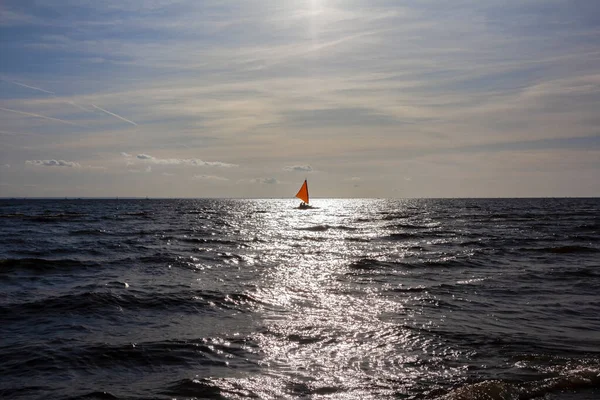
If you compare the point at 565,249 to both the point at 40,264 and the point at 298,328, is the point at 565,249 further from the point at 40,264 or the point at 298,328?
the point at 40,264

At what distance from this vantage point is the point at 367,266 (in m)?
21.9

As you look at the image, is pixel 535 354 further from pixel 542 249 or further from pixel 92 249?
pixel 92 249

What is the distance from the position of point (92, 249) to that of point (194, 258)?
7.71 m

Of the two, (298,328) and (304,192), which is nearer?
(298,328)

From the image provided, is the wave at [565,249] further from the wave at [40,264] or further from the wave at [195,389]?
the wave at [195,389]

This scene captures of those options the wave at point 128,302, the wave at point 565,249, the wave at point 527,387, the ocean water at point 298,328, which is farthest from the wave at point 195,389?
the wave at point 565,249

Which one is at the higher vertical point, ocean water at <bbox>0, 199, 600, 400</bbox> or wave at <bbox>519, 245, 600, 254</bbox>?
wave at <bbox>519, 245, 600, 254</bbox>

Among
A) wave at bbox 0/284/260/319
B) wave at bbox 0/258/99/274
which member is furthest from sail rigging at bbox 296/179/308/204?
wave at bbox 0/284/260/319

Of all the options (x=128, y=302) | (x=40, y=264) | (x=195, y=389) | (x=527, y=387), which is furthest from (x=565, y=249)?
(x=40, y=264)

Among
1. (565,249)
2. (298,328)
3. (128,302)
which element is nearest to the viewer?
(298,328)

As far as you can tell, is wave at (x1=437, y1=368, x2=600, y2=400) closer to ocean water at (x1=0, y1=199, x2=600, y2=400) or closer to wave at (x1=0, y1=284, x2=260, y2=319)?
ocean water at (x1=0, y1=199, x2=600, y2=400)

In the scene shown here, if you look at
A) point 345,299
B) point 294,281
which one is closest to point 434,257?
point 294,281

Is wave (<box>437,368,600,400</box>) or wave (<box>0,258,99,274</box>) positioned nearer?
wave (<box>437,368,600,400</box>)

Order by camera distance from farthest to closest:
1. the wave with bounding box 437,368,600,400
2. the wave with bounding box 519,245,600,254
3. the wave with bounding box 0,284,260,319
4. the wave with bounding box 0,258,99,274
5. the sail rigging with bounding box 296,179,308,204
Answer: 1. the sail rigging with bounding box 296,179,308,204
2. the wave with bounding box 519,245,600,254
3. the wave with bounding box 0,258,99,274
4. the wave with bounding box 0,284,260,319
5. the wave with bounding box 437,368,600,400
